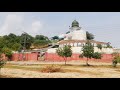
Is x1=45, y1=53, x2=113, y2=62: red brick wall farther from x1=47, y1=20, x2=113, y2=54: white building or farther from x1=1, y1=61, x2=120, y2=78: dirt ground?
x1=1, y1=61, x2=120, y2=78: dirt ground

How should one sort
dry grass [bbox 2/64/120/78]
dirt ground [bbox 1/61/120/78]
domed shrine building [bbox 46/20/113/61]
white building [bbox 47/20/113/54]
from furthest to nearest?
white building [bbox 47/20/113/54] < domed shrine building [bbox 46/20/113/61] < dry grass [bbox 2/64/120/78] < dirt ground [bbox 1/61/120/78]

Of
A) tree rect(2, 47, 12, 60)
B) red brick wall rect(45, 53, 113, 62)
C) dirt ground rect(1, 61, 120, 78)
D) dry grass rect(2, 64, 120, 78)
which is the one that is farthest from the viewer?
red brick wall rect(45, 53, 113, 62)

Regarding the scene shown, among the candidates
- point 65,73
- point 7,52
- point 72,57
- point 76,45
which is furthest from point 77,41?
point 65,73

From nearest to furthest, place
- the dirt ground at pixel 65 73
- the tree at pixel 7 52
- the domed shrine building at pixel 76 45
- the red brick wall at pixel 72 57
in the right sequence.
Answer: the dirt ground at pixel 65 73, the tree at pixel 7 52, the red brick wall at pixel 72 57, the domed shrine building at pixel 76 45

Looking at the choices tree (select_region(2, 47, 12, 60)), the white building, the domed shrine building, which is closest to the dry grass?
tree (select_region(2, 47, 12, 60))

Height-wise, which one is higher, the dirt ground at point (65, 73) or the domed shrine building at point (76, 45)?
the domed shrine building at point (76, 45)

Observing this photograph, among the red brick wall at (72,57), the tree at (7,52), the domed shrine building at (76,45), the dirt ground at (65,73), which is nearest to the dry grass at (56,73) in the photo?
the dirt ground at (65,73)

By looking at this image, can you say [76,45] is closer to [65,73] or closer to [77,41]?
[77,41]

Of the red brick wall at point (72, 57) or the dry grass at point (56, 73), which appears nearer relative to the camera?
the dry grass at point (56, 73)

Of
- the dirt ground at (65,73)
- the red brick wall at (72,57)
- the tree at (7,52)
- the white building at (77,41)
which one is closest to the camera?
the dirt ground at (65,73)

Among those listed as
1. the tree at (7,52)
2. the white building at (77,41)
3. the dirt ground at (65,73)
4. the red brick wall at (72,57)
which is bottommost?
the dirt ground at (65,73)

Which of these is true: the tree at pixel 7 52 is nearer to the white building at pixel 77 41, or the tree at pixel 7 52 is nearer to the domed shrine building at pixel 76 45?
the domed shrine building at pixel 76 45
